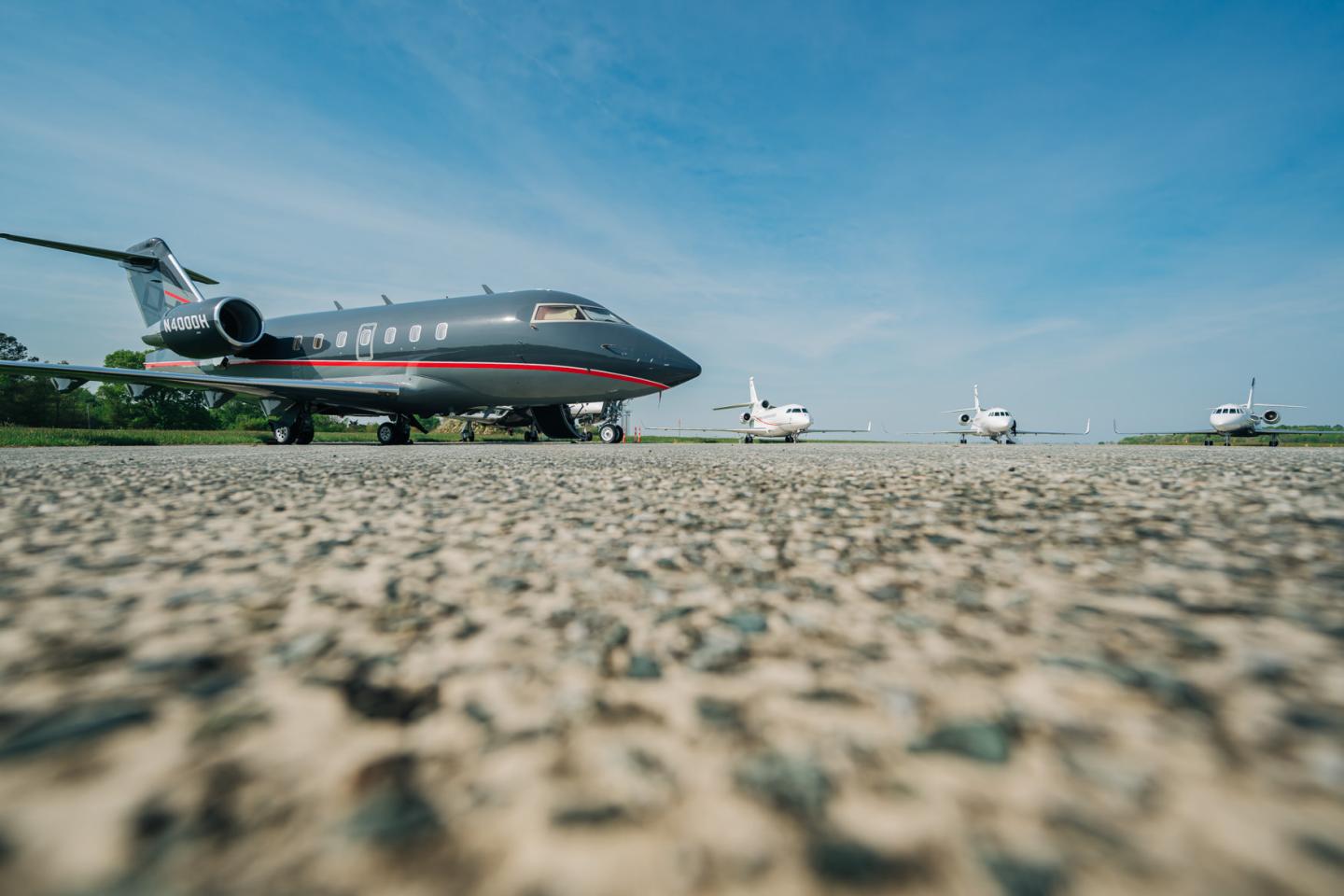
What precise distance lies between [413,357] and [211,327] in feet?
13.9

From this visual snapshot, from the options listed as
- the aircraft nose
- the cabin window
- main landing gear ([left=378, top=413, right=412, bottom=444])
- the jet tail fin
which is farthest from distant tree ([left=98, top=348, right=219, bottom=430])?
the aircraft nose

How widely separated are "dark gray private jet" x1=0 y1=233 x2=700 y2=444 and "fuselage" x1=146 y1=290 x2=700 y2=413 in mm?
23

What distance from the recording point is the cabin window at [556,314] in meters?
10.8

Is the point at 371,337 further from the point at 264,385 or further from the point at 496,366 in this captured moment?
the point at 496,366

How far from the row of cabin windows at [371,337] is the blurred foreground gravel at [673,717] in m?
10.7

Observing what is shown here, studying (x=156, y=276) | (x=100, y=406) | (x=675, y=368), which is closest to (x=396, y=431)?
(x=675, y=368)

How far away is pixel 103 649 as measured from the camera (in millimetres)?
810

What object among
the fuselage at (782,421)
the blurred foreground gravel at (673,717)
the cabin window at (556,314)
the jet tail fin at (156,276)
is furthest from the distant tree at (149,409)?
the blurred foreground gravel at (673,717)

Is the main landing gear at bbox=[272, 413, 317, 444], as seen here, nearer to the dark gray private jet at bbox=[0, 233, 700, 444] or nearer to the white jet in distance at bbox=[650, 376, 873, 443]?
the dark gray private jet at bbox=[0, 233, 700, 444]

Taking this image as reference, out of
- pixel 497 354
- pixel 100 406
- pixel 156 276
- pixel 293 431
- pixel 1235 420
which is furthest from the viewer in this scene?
pixel 100 406

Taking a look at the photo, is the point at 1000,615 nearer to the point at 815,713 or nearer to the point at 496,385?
the point at 815,713

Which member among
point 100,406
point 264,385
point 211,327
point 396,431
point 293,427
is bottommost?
point 396,431

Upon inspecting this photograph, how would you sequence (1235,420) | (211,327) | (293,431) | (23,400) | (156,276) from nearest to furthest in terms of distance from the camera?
(211,327) → (293,431) → (156,276) → (1235,420) → (23,400)

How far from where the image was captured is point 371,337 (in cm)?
1182
